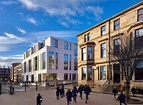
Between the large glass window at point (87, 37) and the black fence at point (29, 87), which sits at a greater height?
the large glass window at point (87, 37)

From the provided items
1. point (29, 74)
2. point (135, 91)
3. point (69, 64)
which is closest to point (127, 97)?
point (135, 91)

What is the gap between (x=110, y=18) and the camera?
36.9 meters

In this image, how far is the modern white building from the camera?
237 ft

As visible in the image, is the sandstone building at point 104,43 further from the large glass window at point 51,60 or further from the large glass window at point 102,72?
the large glass window at point 51,60

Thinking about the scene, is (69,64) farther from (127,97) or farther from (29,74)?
(127,97)

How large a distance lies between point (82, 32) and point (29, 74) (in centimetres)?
5314

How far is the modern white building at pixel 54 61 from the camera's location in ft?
237

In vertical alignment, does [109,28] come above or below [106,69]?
above

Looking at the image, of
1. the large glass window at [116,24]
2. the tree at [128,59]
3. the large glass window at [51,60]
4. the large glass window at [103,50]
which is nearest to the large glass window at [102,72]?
the large glass window at [103,50]

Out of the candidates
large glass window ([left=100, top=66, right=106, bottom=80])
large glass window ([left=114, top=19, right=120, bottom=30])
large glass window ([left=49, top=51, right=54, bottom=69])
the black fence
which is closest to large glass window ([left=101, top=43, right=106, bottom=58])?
large glass window ([left=100, top=66, right=106, bottom=80])

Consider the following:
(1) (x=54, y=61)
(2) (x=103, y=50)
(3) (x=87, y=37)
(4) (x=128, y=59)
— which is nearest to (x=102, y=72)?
(2) (x=103, y=50)

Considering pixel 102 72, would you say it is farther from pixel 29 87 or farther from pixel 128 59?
pixel 29 87

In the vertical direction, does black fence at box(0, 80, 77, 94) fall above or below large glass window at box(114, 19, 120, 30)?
below

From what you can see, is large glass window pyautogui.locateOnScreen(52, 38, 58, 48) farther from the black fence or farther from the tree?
the tree
